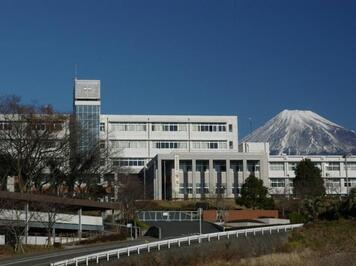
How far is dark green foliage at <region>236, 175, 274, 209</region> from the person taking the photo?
311ft

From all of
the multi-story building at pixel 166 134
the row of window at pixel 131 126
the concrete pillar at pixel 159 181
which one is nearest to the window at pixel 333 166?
the multi-story building at pixel 166 134

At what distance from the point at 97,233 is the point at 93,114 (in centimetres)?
5720

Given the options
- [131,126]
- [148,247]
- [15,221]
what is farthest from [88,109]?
[148,247]

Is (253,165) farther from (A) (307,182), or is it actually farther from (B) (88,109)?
(B) (88,109)

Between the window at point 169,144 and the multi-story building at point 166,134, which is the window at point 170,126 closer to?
the multi-story building at point 166,134

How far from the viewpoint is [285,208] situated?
3590 inches

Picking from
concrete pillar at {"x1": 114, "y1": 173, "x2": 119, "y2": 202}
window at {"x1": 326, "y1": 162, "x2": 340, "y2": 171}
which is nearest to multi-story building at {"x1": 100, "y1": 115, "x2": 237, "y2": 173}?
window at {"x1": 326, "y1": 162, "x2": 340, "y2": 171}

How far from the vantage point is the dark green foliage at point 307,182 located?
3755 inches

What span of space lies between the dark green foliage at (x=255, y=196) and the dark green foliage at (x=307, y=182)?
483 cm

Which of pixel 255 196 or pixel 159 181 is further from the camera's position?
pixel 159 181

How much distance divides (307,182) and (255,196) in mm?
9231

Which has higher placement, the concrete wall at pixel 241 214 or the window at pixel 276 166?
the window at pixel 276 166

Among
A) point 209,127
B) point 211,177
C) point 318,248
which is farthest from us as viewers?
point 209,127

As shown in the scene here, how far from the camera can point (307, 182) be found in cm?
9975
